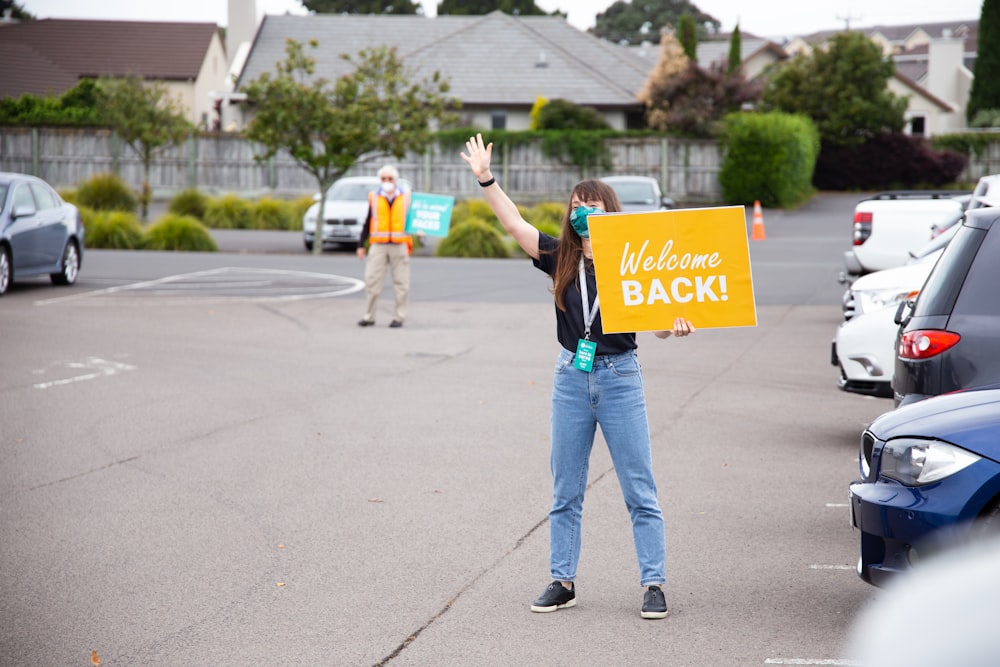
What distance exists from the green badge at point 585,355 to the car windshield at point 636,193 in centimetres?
2201

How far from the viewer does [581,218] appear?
18.7 feet

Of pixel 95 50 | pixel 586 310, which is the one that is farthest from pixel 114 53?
pixel 586 310

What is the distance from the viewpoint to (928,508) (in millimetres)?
4926

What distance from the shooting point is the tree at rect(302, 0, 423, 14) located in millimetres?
88688

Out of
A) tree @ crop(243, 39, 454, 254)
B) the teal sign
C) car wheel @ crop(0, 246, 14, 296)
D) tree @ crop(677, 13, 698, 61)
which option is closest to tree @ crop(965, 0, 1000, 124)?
tree @ crop(677, 13, 698, 61)

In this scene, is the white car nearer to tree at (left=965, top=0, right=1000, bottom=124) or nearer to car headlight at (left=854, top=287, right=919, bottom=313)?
car headlight at (left=854, top=287, right=919, bottom=313)

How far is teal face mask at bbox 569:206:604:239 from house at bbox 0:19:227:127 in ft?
189

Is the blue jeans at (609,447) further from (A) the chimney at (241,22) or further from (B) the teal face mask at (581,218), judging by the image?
(A) the chimney at (241,22)

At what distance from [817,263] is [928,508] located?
22151mm

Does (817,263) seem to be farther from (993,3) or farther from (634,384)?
(993,3)

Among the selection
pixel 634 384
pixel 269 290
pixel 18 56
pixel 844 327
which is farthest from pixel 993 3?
pixel 634 384

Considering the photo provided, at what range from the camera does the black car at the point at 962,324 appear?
21.8 ft

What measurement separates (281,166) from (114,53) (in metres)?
22.4

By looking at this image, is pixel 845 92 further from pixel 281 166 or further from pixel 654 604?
pixel 654 604
